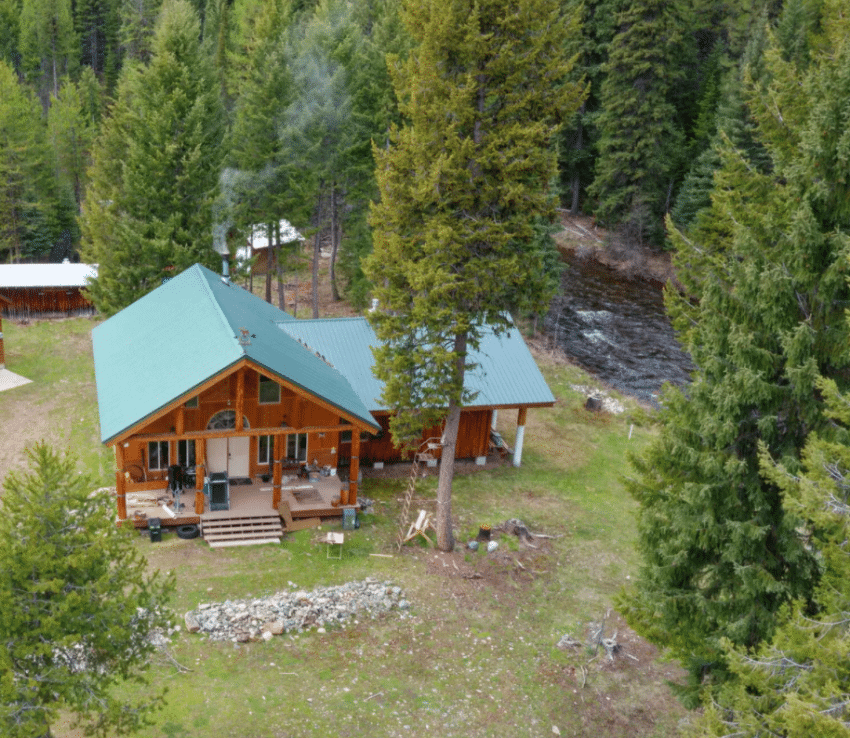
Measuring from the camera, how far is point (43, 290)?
38.7 metres

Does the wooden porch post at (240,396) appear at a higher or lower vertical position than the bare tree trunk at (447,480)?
higher

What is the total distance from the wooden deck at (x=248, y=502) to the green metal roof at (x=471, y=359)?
3.17m

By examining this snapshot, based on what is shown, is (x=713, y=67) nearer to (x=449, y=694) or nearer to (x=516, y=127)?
(x=516, y=127)

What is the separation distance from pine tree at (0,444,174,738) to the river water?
27685 millimetres

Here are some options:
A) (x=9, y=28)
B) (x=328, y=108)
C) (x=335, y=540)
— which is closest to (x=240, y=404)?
(x=335, y=540)

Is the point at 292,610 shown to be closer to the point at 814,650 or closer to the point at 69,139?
the point at 814,650

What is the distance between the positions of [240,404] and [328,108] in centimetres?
2009

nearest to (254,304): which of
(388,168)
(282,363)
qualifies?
(282,363)

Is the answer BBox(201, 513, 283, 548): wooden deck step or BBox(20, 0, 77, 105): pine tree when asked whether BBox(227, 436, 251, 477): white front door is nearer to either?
BBox(201, 513, 283, 548): wooden deck step

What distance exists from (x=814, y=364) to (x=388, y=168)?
431 inches

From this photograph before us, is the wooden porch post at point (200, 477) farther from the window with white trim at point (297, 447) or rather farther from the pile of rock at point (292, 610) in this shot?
the pile of rock at point (292, 610)

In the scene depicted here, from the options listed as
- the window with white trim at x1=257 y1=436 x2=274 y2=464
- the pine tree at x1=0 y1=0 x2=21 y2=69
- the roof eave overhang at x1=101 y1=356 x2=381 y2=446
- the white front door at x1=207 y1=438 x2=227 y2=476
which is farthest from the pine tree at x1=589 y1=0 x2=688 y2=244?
the pine tree at x1=0 y1=0 x2=21 y2=69

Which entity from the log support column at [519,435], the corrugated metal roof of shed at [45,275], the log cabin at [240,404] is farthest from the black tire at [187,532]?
the corrugated metal roof of shed at [45,275]

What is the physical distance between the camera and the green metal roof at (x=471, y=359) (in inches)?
979
